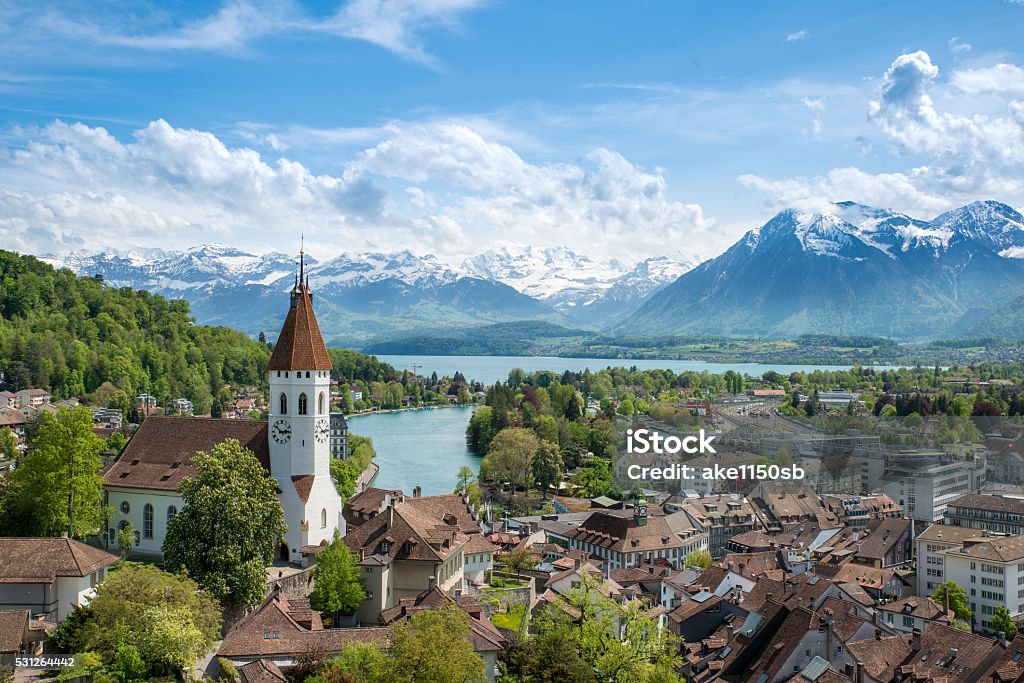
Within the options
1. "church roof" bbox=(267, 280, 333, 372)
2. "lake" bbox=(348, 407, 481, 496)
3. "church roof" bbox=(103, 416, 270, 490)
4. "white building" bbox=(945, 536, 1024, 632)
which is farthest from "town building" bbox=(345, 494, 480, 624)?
"lake" bbox=(348, 407, 481, 496)

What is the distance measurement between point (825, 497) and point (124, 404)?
5484cm

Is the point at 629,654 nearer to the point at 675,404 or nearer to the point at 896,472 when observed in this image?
the point at 896,472

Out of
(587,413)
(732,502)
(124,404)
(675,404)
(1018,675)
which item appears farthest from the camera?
(675,404)

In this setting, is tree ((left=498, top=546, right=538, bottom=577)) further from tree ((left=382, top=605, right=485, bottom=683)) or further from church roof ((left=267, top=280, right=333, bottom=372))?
tree ((left=382, top=605, right=485, bottom=683))

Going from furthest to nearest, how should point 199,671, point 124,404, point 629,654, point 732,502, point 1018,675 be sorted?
point 124,404
point 732,502
point 1018,675
point 629,654
point 199,671

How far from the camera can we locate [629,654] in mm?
26109

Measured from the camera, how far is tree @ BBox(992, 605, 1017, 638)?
3882 centimetres

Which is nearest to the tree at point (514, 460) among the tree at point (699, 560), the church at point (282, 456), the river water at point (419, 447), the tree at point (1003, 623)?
the river water at point (419, 447)

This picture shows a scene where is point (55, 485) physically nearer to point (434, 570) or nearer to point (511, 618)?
point (434, 570)

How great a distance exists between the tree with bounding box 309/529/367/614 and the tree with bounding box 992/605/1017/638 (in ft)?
85.3

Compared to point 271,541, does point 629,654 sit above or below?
below

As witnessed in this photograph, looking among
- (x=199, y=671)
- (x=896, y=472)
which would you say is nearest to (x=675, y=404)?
(x=896, y=472)

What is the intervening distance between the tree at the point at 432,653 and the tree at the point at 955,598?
25731 millimetres

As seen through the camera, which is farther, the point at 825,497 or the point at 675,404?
the point at 675,404
